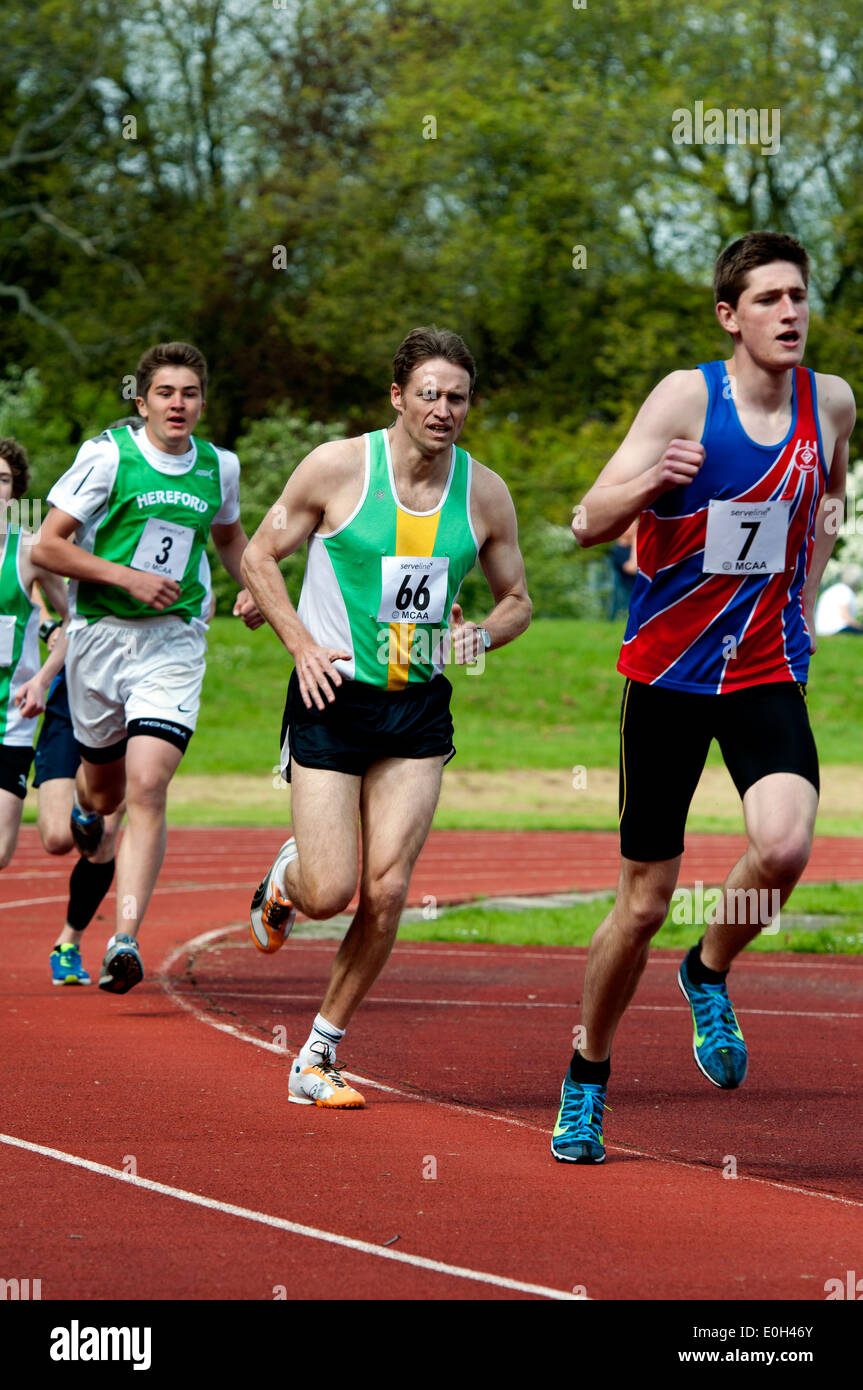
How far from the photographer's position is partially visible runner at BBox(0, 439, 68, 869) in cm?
813

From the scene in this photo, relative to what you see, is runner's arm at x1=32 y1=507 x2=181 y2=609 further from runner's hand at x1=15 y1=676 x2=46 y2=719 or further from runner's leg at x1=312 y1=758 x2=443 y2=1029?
runner's leg at x1=312 y1=758 x2=443 y2=1029

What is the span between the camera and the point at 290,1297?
395 cm

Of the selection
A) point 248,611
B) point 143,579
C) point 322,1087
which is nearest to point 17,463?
point 143,579

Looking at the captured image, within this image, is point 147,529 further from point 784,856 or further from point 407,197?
point 407,197

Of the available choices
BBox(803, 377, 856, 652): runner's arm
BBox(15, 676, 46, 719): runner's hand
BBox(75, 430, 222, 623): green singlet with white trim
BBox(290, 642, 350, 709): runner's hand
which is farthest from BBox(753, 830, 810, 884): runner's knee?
BBox(15, 676, 46, 719): runner's hand

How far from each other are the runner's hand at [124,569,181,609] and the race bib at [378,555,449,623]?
1.87m

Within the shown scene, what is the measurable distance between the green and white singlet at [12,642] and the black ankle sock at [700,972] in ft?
11.3

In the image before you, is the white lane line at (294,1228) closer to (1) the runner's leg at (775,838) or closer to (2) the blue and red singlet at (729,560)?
(1) the runner's leg at (775,838)

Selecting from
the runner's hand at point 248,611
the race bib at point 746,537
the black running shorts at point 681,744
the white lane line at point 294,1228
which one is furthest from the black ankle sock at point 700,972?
the runner's hand at point 248,611

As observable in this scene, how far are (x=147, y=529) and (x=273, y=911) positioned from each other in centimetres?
201

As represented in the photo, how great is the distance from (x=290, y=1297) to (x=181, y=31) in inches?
1692

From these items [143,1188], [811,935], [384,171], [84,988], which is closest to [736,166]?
[384,171]

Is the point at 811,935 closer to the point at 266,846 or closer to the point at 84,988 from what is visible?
the point at 84,988

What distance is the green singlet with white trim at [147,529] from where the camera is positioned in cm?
789
